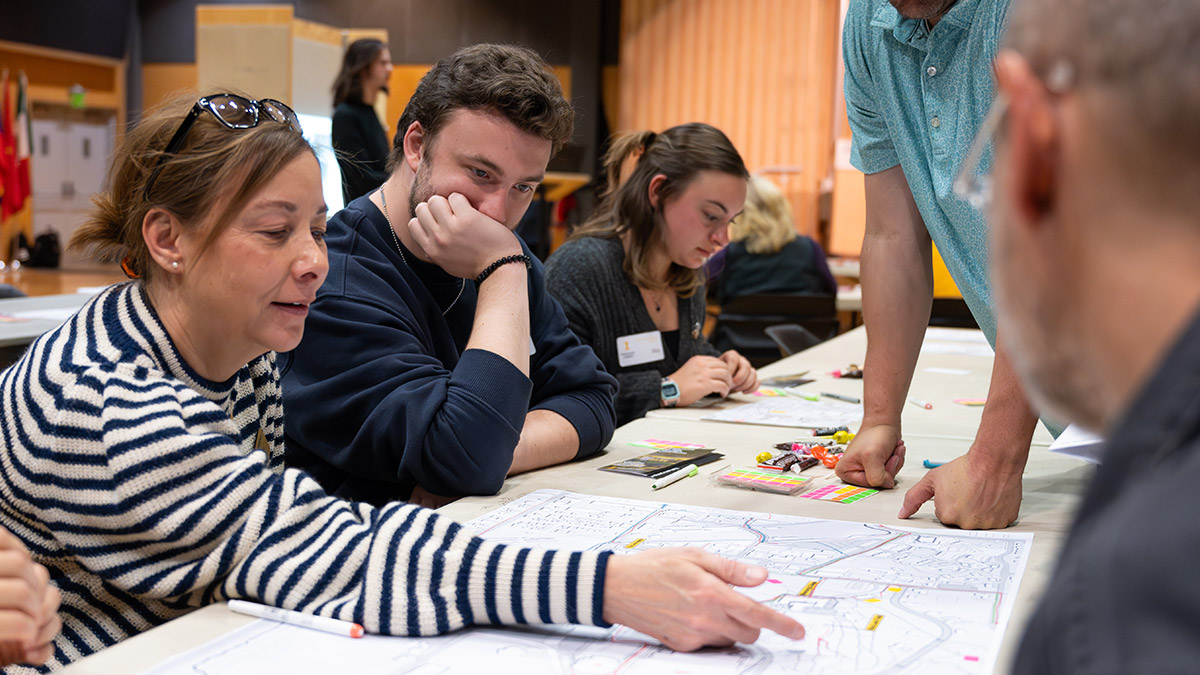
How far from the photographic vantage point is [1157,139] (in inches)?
17.1

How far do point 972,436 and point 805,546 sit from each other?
3.22 ft

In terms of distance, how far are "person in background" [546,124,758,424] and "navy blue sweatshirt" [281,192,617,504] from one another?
93 centimetres

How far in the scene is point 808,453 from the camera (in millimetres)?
1794

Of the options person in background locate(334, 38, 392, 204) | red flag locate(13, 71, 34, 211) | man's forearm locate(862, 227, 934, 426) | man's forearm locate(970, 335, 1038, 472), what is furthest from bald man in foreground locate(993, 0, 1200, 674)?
red flag locate(13, 71, 34, 211)

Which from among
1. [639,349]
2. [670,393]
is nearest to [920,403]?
[670,393]

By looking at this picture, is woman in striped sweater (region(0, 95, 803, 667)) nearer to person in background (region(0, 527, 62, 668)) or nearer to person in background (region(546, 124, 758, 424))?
person in background (region(0, 527, 62, 668))

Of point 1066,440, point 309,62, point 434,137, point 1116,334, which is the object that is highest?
point 309,62

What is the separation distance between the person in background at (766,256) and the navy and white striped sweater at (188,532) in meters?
4.40

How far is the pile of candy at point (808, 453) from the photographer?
171 cm

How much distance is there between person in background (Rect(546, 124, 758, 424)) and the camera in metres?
2.72

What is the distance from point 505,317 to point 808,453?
59 centimetres

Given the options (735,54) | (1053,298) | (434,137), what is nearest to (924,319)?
(434,137)

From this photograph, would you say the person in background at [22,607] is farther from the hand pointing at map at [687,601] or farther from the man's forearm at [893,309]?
the man's forearm at [893,309]

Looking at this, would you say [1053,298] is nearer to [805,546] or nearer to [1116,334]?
[1116,334]
